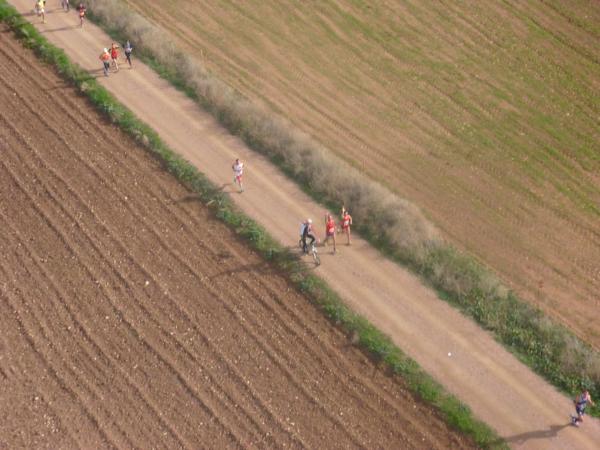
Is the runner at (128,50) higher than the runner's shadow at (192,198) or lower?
higher

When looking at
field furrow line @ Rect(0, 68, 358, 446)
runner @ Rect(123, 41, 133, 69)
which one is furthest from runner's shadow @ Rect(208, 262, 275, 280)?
runner @ Rect(123, 41, 133, 69)

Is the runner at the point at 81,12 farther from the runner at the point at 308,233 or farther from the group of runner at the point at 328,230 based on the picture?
the runner at the point at 308,233

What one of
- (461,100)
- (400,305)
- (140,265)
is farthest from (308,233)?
(461,100)

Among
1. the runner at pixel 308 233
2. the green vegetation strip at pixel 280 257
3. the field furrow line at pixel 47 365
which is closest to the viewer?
the field furrow line at pixel 47 365

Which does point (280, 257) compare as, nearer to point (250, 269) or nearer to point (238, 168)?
point (250, 269)

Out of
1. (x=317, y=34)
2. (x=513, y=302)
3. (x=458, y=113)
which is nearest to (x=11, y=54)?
(x=317, y=34)

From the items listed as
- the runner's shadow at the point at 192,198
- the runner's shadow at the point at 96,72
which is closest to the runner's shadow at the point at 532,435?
the runner's shadow at the point at 192,198
